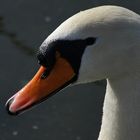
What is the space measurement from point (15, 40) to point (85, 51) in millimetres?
2707

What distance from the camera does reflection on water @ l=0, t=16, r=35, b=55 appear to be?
5031 millimetres

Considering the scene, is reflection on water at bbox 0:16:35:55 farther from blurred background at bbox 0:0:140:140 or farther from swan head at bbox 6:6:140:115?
swan head at bbox 6:6:140:115

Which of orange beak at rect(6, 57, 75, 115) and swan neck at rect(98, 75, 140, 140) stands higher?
orange beak at rect(6, 57, 75, 115)

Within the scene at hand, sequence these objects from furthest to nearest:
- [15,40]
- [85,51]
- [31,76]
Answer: [15,40] < [31,76] < [85,51]

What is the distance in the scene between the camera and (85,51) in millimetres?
2480

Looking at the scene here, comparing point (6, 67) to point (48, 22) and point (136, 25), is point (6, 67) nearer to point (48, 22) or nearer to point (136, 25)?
point (48, 22)

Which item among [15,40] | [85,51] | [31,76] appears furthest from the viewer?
[15,40]

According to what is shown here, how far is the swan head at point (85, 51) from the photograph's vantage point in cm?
241

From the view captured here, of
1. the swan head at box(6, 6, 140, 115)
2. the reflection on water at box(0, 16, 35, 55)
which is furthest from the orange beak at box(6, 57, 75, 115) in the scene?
the reflection on water at box(0, 16, 35, 55)

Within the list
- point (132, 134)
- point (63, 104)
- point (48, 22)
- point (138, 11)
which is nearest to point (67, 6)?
point (48, 22)

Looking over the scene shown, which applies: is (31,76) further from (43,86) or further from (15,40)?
(43,86)

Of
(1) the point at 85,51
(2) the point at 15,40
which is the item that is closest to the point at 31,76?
(2) the point at 15,40

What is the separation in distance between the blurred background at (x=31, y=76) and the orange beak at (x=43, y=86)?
1.78 m

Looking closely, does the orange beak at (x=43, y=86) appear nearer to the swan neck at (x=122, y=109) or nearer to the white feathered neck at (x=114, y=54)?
the white feathered neck at (x=114, y=54)
